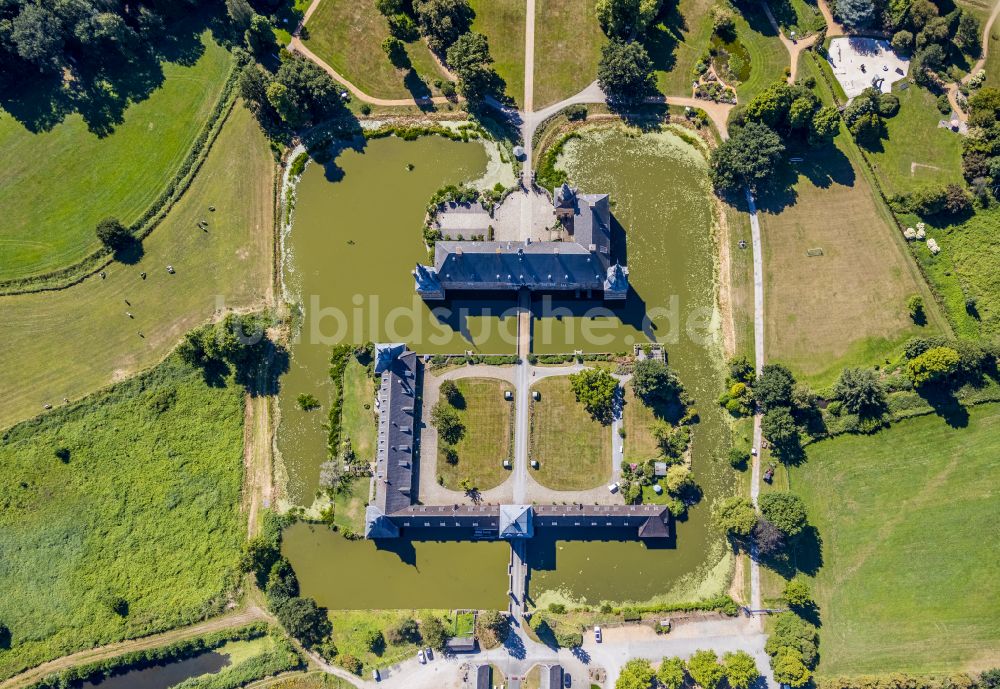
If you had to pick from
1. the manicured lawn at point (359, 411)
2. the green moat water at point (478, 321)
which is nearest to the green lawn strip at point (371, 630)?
the green moat water at point (478, 321)

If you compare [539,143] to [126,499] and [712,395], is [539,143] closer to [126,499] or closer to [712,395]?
[712,395]

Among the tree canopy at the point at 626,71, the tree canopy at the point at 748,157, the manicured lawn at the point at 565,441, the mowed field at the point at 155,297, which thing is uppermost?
the tree canopy at the point at 626,71

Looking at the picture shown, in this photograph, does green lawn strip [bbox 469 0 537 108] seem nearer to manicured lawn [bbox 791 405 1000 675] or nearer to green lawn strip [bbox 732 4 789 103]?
green lawn strip [bbox 732 4 789 103]

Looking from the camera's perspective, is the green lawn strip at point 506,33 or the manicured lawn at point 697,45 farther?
the green lawn strip at point 506,33

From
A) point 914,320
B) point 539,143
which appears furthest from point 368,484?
point 914,320

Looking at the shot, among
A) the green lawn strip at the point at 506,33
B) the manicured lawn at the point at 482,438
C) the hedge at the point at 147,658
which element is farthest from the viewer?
the green lawn strip at the point at 506,33

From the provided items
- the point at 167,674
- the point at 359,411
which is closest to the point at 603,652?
the point at 359,411

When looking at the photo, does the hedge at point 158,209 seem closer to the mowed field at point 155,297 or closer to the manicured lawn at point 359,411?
the mowed field at point 155,297

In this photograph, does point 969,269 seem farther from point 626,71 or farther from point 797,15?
point 626,71
